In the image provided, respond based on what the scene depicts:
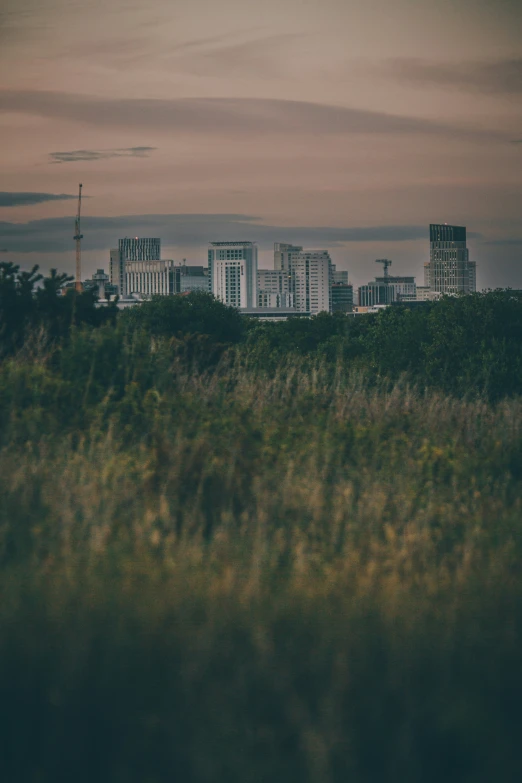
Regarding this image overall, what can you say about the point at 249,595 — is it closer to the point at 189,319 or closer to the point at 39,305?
the point at 39,305

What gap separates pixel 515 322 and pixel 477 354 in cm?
366

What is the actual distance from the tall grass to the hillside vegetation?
1cm

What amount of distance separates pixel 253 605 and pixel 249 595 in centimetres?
10

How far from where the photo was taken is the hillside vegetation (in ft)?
13.8

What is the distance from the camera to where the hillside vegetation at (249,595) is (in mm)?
4207

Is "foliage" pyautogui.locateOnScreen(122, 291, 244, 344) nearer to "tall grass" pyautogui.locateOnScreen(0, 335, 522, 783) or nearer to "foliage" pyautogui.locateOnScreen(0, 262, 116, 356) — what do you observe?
"foliage" pyautogui.locateOnScreen(0, 262, 116, 356)

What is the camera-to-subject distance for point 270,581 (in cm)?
555

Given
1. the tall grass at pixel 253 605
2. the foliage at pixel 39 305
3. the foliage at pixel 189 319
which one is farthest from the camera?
the foliage at pixel 189 319

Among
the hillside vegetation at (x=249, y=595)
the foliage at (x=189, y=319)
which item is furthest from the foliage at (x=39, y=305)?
the foliage at (x=189, y=319)

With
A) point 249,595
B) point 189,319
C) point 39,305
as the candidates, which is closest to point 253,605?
point 249,595

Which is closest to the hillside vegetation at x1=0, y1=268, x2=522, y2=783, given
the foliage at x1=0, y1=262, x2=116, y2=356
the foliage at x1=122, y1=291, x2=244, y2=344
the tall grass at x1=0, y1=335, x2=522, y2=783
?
the tall grass at x1=0, y1=335, x2=522, y2=783

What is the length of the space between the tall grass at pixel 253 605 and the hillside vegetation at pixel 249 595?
0.04 feet

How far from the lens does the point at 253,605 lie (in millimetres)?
5223

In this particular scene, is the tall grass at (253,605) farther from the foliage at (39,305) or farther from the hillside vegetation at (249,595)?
the foliage at (39,305)
